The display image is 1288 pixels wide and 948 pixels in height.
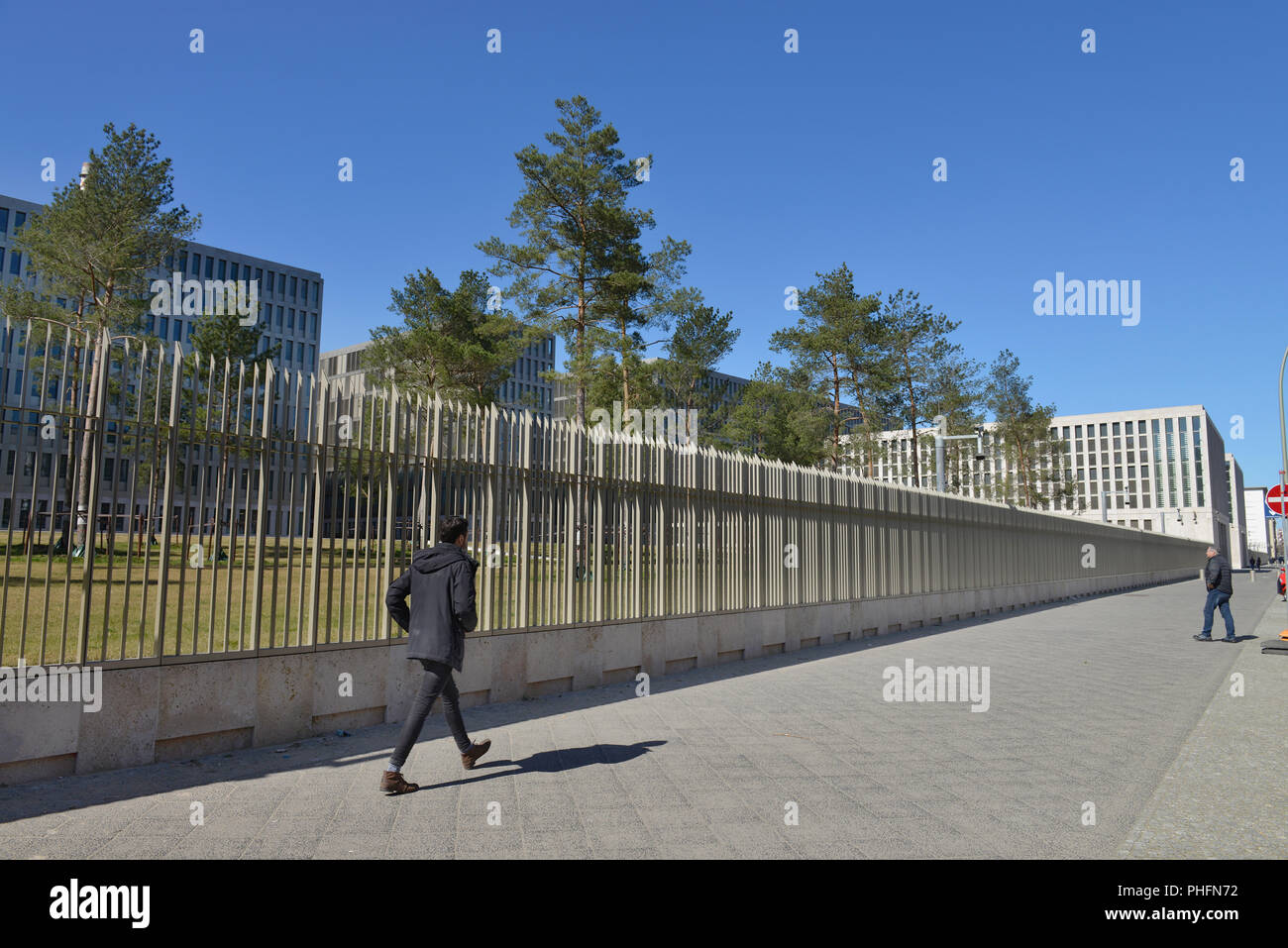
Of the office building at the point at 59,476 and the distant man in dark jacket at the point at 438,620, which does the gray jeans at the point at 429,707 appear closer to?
the distant man in dark jacket at the point at 438,620

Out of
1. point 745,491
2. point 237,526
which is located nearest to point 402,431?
point 237,526

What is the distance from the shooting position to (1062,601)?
91.1 feet

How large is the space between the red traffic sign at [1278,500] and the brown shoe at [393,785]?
57.2 ft

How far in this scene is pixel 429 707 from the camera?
5.47 m

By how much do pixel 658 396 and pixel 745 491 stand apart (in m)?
19.4

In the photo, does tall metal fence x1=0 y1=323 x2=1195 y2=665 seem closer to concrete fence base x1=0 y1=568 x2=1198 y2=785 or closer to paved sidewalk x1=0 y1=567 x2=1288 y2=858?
concrete fence base x1=0 y1=568 x2=1198 y2=785

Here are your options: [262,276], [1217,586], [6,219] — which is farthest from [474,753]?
[262,276]

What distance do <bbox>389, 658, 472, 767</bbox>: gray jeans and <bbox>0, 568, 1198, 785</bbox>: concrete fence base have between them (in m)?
1.56

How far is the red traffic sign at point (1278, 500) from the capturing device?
16.1 m

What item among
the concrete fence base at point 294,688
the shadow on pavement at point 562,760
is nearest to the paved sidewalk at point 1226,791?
the shadow on pavement at point 562,760

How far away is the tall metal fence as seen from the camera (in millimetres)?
5465

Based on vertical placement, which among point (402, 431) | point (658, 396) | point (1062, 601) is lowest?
point (1062, 601)

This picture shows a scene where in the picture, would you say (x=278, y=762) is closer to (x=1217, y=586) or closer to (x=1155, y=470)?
(x=1217, y=586)
